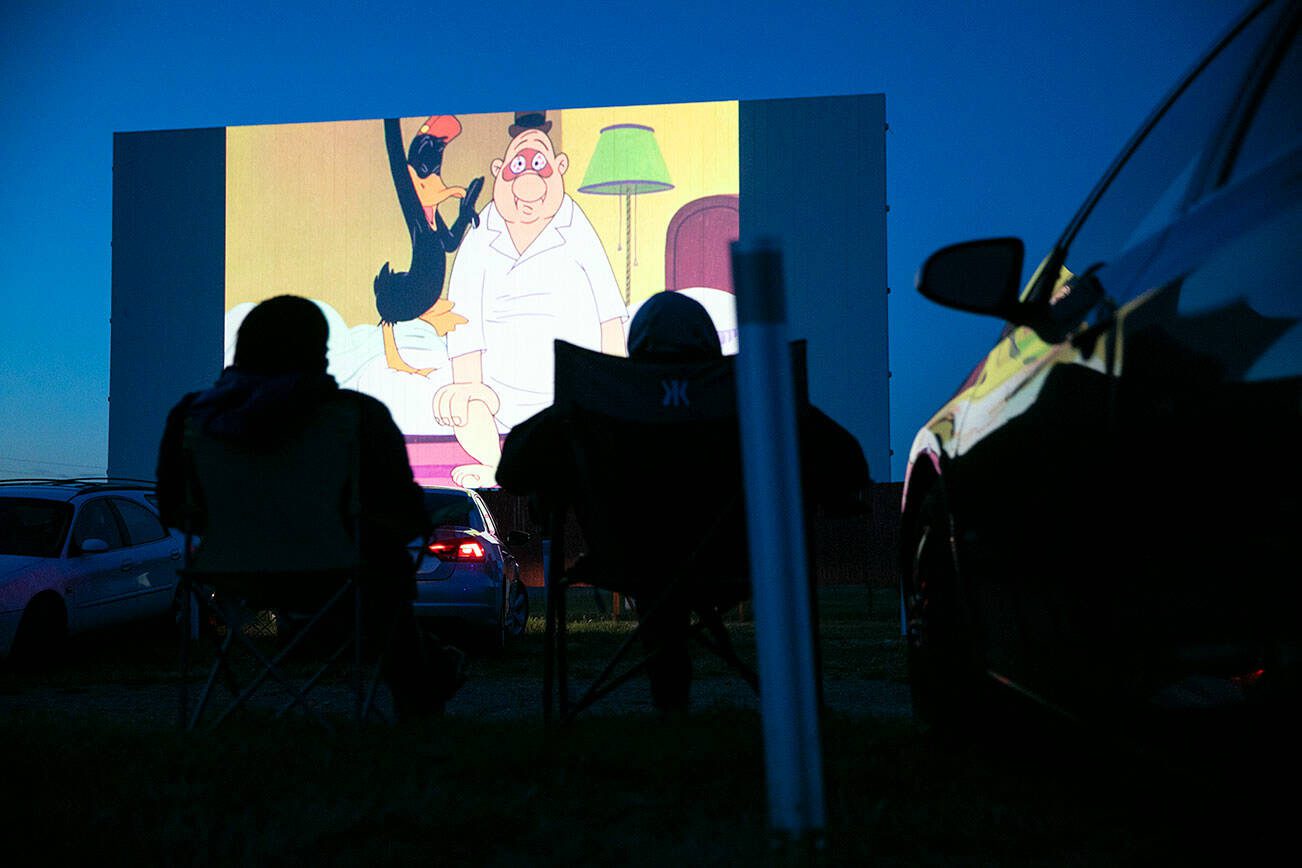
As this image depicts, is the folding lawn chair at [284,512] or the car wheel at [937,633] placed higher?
the folding lawn chair at [284,512]

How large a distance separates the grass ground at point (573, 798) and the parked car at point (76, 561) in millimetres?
4340

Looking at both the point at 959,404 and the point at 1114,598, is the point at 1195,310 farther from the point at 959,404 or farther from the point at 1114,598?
the point at 959,404

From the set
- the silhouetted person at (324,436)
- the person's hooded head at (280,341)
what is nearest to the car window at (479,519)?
the silhouetted person at (324,436)

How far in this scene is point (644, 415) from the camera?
10.5ft

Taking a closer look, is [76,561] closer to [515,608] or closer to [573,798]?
[515,608]

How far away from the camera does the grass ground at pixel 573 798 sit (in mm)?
1677

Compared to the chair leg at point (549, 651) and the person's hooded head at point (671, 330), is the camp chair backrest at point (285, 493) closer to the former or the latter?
the chair leg at point (549, 651)

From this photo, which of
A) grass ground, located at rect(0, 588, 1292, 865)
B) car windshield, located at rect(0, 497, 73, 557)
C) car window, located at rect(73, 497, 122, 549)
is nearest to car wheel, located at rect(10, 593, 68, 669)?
car windshield, located at rect(0, 497, 73, 557)

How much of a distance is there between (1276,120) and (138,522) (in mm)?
8439

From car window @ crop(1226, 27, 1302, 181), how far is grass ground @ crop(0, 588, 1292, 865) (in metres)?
0.69

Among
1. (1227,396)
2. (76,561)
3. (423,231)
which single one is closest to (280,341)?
(1227,396)

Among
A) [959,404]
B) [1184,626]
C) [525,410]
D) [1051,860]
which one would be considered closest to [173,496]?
[959,404]

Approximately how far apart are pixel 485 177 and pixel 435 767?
49.5 feet

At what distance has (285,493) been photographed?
10.4 ft
